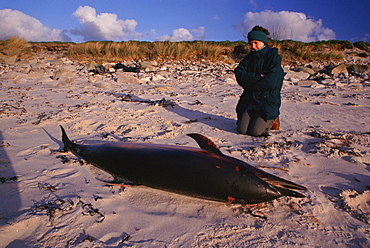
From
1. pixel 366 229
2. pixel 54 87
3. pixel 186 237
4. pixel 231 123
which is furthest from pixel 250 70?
pixel 54 87

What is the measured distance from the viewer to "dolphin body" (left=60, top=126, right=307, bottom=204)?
1808mm

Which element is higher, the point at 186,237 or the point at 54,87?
the point at 54,87

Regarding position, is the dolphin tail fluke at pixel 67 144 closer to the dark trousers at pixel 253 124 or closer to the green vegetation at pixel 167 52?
the dark trousers at pixel 253 124

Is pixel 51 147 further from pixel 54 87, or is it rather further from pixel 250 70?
pixel 54 87

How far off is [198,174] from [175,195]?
38 cm

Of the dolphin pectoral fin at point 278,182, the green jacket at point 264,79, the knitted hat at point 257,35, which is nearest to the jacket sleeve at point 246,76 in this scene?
the green jacket at point 264,79

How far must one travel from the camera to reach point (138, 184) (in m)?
2.16

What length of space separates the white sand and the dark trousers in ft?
0.54

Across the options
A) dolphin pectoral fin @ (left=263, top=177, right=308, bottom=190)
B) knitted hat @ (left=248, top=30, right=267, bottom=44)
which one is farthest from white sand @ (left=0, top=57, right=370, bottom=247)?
knitted hat @ (left=248, top=30, right=267, bottom=44)

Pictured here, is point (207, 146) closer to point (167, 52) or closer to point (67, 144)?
point (67, 144)

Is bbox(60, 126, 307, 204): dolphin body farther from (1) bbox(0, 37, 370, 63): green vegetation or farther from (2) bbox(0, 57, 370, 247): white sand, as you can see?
Result: (1) bbox(0, 37, 370, 63): green vegetation

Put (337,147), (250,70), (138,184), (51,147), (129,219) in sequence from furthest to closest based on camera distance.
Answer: (250,70) → (51,147) → (337,147) → (138,184) → (129,219)

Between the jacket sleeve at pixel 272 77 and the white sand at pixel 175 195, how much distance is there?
79 centimetres

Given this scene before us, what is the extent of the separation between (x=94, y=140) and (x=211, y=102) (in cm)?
326
